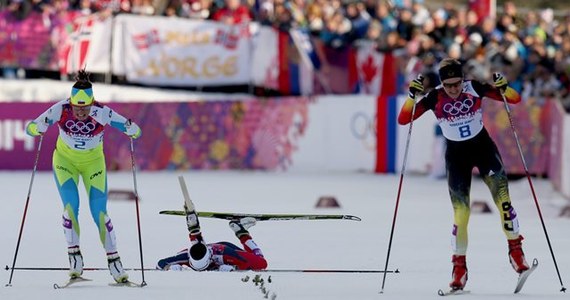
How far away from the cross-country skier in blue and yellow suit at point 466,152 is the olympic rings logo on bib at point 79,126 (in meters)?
2.71

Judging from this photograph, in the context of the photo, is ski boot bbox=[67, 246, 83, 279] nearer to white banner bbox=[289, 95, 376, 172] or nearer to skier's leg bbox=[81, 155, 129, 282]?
skier's leg bbox=[81, 155, 129, 282]

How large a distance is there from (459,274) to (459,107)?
4.43 ft

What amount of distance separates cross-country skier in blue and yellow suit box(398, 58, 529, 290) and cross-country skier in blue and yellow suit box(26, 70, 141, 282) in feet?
8.68

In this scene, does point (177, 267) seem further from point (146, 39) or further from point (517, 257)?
point (146, 39)

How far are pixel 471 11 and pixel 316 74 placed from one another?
3160 millimetres

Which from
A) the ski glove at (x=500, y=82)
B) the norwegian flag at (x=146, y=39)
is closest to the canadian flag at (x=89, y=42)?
the norwegian flag at (x=146, y=39)

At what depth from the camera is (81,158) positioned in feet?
38.9

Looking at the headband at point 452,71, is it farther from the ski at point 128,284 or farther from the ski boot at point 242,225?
the ski at point 128,284

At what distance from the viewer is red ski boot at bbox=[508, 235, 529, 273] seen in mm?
11109

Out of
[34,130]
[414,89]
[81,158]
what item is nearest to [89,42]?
[34,130]

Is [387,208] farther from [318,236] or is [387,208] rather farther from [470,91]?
[470,91]

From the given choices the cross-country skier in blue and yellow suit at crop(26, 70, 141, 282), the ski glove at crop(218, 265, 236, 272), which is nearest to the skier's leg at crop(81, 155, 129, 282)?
the cross-country skier in blue and yellow suit at crop(26, 70, 141, 282)

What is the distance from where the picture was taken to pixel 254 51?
26609 millimetres

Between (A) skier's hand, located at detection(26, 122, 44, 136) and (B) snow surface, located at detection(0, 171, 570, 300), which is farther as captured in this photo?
(A) skier's hand, located at detection(26, 122, 44, 136)
